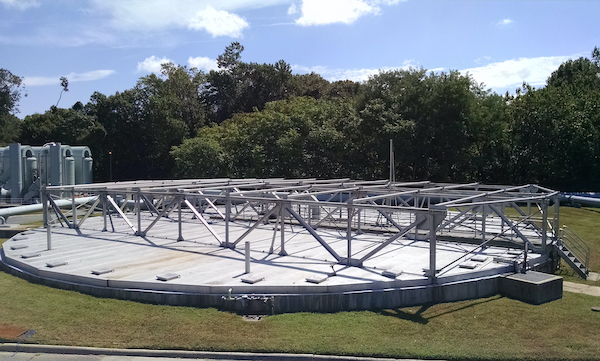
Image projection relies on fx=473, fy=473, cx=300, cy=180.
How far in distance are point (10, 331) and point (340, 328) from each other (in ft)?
28.9

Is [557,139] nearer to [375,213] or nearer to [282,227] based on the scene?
[375,213]

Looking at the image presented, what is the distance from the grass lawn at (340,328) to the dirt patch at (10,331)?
0.70ft

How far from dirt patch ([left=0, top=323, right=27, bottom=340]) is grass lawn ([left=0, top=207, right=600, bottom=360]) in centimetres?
21

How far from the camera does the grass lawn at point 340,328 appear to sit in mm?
11508

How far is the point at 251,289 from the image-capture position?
1451 centimetres

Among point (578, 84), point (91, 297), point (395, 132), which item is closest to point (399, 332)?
point (91, 297)

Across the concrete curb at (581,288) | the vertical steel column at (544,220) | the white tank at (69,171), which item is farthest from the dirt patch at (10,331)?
the white tank at (69,171)

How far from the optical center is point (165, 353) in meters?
11.5

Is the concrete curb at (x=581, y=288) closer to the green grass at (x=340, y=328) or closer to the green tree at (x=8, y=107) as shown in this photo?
the green grass at (x=340, y=328)

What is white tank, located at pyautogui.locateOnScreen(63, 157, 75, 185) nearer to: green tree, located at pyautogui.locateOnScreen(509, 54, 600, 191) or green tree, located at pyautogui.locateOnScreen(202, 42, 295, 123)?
green tree, located at pyautogui.locateOnScreen(202, 42, 295, 123)

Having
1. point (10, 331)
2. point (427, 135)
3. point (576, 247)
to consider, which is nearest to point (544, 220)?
point (576, 247)

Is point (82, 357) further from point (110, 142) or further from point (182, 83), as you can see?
point (182, 83)

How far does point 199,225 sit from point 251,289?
1366 centimetres

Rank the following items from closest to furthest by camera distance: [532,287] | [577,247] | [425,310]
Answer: [425,310] → [532,287] → [577,247]
